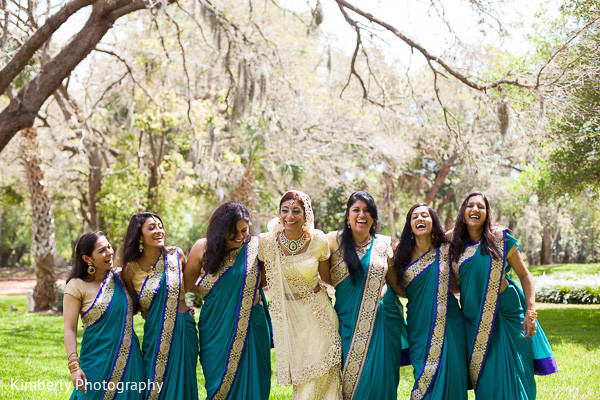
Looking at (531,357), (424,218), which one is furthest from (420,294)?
(531,357)

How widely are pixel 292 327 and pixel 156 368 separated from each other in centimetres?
102

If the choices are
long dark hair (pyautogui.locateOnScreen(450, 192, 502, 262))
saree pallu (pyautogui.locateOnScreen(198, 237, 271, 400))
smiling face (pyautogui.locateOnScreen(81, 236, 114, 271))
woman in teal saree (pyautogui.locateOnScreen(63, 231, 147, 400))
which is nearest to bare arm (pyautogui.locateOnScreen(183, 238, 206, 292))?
saree pallu (pyautogui.locateOnScreen(198, 237, 271, 400))

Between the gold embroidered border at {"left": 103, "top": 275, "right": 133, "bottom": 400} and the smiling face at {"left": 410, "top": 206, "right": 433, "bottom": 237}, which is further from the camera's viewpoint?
the smiling face at {"left": 410, "top": 206, "right": 433, "bottom": 237}

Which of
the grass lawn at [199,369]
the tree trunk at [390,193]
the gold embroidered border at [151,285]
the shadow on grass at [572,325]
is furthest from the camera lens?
the tree trunk at [390,193]

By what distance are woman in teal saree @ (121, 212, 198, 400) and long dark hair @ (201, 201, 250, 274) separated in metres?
0.30

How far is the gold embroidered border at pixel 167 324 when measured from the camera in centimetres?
391

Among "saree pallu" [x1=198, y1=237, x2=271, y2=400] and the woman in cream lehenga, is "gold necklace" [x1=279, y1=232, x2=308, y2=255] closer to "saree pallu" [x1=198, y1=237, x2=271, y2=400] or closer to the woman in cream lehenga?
the woman in cream lehenga

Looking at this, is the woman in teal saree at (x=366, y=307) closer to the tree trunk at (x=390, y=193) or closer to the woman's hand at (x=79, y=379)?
the woman's hand at (x=79, y=379)

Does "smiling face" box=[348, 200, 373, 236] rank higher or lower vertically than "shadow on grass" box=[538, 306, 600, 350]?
higher

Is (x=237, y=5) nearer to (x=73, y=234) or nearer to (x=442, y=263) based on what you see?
(x=442, y=263)

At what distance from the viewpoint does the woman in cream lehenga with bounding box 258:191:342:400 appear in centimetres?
389

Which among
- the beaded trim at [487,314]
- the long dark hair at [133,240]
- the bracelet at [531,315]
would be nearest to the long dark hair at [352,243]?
the beaded trim at [487,314]

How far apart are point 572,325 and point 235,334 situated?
315 inches

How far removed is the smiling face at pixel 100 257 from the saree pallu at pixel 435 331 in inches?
87.5
